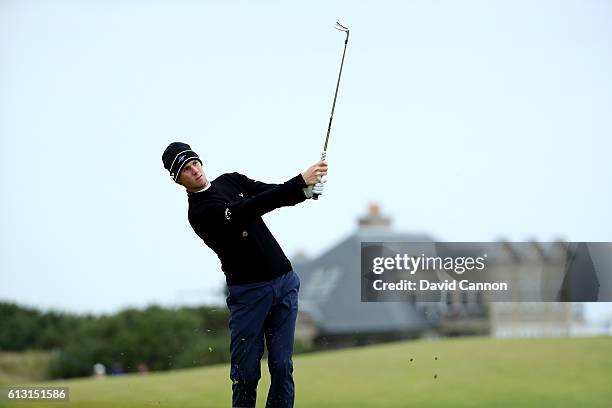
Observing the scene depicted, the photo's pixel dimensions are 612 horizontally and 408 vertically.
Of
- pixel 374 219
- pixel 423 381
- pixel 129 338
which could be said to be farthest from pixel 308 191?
pixel 374 219

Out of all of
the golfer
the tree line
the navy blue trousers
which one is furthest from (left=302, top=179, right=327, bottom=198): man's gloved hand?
the tree line

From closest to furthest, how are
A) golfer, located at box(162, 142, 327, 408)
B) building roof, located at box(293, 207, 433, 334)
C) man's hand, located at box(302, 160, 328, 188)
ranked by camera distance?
man's hand, located at box(302, 160, 328, 188), golfer, located at box(162, 142, 327, 408), building roof, located at box(293, 207, 433, 334)

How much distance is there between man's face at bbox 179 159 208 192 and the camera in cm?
698

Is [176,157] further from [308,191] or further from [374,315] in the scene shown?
[374,315]

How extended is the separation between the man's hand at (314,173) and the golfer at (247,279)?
495mm

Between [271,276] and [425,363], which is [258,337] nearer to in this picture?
[271,276]

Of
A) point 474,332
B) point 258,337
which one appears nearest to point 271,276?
point 258,337

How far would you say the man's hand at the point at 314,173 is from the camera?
21.7 feet

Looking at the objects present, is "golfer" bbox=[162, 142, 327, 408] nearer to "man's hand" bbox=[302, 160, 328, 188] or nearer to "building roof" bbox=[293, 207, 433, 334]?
"man's hand" bbox=[302, 160, 328, 188]

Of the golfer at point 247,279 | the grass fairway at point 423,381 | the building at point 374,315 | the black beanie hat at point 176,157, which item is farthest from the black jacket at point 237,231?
the building at point 374,315

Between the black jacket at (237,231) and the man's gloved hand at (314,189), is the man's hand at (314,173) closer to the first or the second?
the man's gloved hand at (314,189)

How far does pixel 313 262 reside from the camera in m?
77.2

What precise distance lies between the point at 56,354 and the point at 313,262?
42773 millimetres

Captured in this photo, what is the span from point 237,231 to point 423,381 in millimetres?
8463
